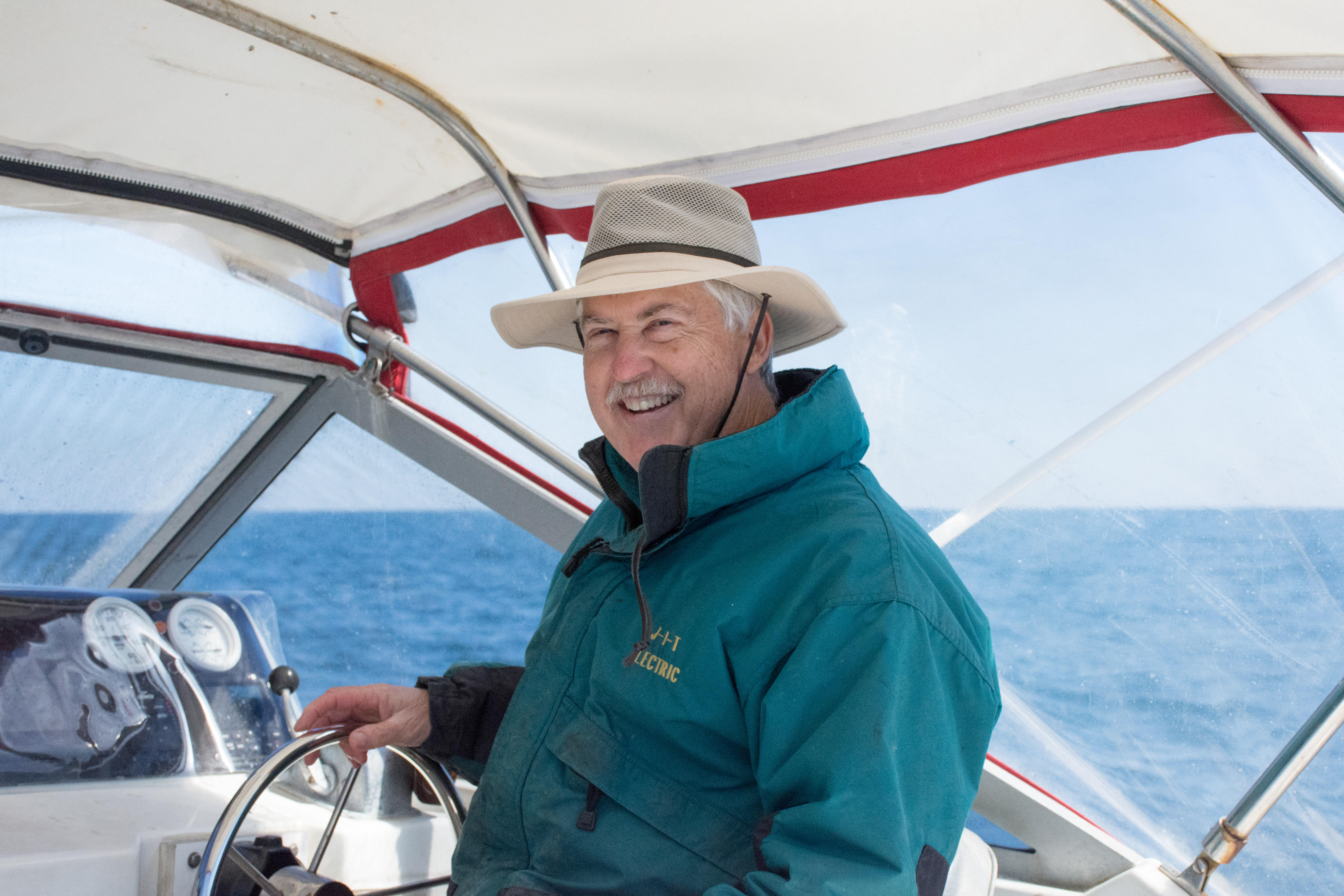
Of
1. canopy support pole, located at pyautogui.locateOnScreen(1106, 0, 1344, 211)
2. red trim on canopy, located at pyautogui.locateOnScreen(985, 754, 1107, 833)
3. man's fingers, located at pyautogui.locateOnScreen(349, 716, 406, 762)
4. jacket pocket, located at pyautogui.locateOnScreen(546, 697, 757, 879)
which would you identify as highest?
canopy support pole, located at pyautogui.locateOnScreen(1106, 0, 1344, 211)

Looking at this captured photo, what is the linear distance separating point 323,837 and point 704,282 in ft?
3.37

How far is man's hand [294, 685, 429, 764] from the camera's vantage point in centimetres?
148

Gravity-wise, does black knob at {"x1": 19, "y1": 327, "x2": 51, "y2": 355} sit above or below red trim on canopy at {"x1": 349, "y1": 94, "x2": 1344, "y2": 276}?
below

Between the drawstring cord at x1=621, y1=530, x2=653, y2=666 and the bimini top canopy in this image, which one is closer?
the drawstring cord at x1=621, y1=530, x2=653, y2=666

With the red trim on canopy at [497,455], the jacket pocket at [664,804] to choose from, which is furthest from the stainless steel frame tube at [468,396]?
the jacket pocket at [664,804]

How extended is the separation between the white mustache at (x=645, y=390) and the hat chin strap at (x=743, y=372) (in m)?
0.07

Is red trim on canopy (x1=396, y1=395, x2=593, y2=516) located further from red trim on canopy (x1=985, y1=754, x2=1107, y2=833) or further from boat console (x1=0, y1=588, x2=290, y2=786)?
red trim on canopy (x1=985, y1=754, x2=1107, y2=833)

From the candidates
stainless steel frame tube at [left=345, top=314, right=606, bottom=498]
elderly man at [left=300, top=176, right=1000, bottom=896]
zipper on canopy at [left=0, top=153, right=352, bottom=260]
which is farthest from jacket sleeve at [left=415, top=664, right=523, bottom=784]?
zipper on canopy at [left=0, top=153, right=352, bottom=260]

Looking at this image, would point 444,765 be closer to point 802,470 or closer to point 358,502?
point 802,470

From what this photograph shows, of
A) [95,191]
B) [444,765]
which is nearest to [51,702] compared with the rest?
[444,765]

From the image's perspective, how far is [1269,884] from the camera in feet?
Result: 6.49

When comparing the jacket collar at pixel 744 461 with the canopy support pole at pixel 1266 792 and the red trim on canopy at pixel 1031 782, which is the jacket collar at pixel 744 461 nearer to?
the canopy support pole at pixel 1266 792

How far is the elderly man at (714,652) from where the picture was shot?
971mm

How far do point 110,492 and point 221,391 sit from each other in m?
0.50
